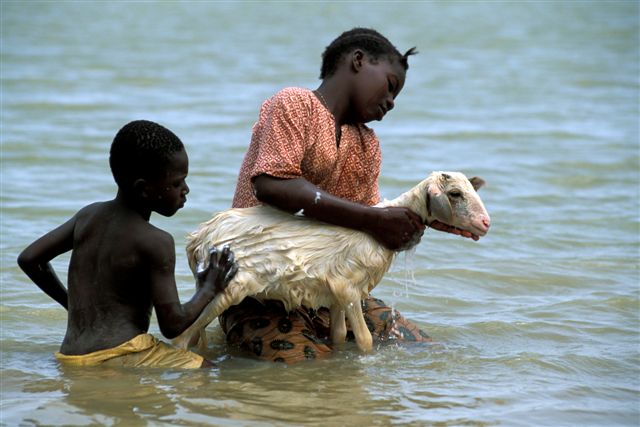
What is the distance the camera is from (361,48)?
17.6ft

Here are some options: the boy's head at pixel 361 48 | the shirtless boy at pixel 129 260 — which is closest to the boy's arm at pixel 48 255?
the shirtless boy at pixel 129 260

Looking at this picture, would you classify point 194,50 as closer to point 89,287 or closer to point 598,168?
point 598,168

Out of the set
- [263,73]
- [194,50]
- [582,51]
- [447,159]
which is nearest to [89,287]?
[447,159]

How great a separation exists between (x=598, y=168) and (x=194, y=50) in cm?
1193

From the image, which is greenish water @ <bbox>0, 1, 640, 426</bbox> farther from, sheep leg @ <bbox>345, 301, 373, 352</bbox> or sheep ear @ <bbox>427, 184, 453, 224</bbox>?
sheep ear @ <bbox>427, 184, 453, 224</bbox>

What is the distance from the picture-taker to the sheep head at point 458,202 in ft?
16.7

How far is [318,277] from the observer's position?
17.1 feet

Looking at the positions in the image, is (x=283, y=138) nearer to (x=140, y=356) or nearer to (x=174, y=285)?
(x=174, y=285)

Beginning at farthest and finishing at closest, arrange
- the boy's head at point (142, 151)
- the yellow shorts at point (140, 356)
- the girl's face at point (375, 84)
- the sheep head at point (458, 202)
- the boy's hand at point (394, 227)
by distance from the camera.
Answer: the girl's face at point (375, 84)
the boy's hand at point (394, 227)
the sheep head at point (458, 202)
the yellow shorts at point (140, 356)
the boy's head at point (142, 151)

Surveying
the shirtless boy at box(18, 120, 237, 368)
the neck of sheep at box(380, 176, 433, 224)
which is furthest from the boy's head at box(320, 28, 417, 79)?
the shirtless boy at box(18, 120, 237, 368)

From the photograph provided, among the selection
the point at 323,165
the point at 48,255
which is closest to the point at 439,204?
the point at 323,165

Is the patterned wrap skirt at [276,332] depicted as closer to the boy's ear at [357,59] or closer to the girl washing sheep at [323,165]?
the girl washing sheep at [323,165]

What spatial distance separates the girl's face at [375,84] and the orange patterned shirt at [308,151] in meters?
0.17

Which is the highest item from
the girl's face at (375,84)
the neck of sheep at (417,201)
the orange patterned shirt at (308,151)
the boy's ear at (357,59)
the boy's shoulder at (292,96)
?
the boy's ear at (357,59)
